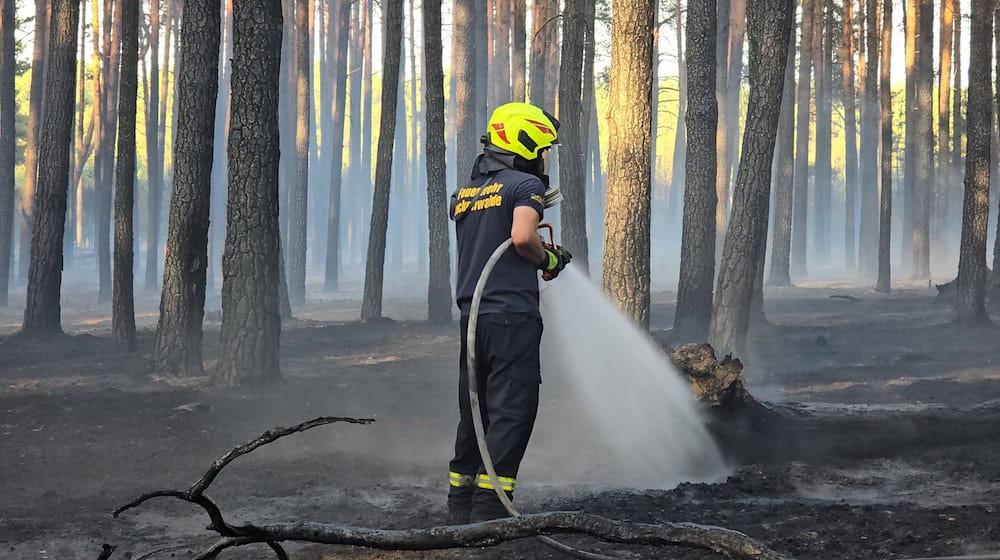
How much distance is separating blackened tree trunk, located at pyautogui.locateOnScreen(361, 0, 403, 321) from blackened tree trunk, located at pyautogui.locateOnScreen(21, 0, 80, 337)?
4.84 m

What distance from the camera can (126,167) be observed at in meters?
13.6

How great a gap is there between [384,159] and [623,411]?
10.6 m

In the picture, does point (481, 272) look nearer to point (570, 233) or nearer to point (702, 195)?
point (702, 195)

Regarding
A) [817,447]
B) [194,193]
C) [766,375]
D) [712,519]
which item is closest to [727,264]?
[766,375]

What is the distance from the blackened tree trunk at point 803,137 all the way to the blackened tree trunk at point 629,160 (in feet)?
66.9

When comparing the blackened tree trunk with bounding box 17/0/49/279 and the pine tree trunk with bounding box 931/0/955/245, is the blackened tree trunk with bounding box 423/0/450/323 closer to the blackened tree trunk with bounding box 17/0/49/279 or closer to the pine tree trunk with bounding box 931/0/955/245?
the blackened tree trunk with bounding box 17/0/49/279

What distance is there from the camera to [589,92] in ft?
72.2

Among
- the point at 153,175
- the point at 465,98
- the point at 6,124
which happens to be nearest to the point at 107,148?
the point at 153,175

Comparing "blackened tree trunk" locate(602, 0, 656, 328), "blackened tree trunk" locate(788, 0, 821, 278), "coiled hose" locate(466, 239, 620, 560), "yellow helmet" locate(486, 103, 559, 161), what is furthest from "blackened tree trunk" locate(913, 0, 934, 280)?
"coiled hose" locate(466, 239, 620, 560)

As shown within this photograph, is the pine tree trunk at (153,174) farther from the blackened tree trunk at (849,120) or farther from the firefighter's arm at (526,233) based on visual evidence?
the firefighter's arm at (526,233)

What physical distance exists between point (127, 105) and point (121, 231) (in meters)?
1.68

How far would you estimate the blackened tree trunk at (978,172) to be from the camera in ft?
53.4

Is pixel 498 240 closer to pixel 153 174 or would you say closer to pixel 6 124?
pixel 6 124

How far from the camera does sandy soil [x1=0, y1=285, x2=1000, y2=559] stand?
5.54m
